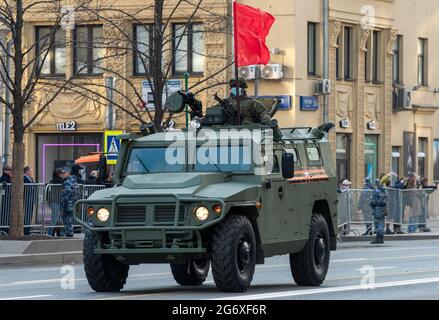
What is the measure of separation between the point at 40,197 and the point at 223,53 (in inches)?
613

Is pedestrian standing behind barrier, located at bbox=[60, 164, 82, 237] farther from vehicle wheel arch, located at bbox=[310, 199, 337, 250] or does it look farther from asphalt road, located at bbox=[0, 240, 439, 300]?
vehicle wheel arch, located at bbox=[310, 199, 337, 250]

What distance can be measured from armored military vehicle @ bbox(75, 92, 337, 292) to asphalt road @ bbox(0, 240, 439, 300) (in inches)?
13.5

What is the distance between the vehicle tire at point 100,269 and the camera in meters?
18.1

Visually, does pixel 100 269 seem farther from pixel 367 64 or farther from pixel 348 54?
pixel 367 64

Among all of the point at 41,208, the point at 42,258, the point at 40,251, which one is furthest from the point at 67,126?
the point at 42,258

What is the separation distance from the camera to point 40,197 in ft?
106

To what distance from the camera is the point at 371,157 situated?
5334cm

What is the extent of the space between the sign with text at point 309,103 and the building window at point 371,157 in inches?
188

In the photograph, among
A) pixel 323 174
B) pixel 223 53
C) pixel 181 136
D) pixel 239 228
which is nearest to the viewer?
pixel 239 228

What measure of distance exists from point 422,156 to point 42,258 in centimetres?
3181

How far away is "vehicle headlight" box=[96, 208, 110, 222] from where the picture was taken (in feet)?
58.8
